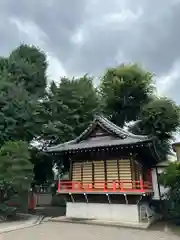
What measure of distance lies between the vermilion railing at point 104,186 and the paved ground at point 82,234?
263cm

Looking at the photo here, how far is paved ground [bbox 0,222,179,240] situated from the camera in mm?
10312

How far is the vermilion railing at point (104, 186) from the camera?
47.3ft

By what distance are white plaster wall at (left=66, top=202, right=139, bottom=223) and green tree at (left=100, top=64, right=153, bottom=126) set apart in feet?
47.1

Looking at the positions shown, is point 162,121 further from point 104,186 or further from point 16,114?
point 16,114

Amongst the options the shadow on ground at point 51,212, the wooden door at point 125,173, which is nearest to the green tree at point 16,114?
the shadow on ground at point 51,212

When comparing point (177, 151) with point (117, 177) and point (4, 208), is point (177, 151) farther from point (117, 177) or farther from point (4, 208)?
point (4, 208)

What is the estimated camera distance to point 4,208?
14781 mm

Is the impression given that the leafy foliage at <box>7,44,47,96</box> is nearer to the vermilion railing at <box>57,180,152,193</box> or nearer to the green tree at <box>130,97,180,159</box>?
the vermilion railing at <box>57,180,152,193</box>

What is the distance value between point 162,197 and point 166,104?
35.2 ft

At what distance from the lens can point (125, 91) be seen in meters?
28.7

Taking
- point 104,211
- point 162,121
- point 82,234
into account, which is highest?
point 162,121

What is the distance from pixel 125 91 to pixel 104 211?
1743cm

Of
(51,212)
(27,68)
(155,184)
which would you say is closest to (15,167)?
(51,212)

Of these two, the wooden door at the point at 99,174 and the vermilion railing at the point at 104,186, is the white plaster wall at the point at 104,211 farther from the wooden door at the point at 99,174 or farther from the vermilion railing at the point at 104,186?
the wooden door at the point at 99,174
